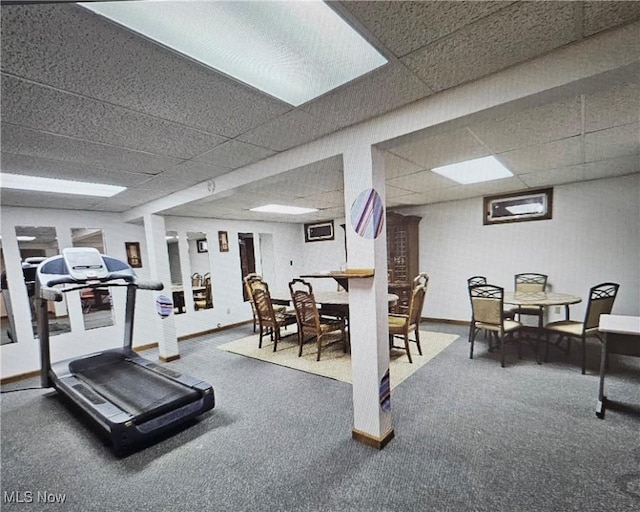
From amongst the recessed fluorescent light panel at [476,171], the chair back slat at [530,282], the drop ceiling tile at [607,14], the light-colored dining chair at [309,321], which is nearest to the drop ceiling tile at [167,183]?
the light-colored dining chair at [309,321]

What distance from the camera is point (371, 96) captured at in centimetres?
162

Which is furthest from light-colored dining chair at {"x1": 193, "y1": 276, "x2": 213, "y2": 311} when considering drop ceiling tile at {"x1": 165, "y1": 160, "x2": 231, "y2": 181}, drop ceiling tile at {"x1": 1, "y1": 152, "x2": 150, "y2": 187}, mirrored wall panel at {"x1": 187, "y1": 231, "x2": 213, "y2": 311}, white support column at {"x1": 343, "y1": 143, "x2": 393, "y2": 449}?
white support column at {"x1": 343, "y1": 143, "x2": 393, "y2": 449}

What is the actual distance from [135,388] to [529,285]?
5.35 metres

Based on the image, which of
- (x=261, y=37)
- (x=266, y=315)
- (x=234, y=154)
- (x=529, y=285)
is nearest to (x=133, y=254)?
(x=266, y=315)

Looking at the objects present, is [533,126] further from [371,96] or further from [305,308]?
[305,308]

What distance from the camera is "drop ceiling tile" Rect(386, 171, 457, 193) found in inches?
134

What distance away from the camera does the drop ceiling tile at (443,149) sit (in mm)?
2273

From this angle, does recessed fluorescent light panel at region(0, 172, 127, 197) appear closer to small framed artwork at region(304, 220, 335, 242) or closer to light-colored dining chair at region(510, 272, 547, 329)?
small framed artwork at region(304, 220, 335, 242)

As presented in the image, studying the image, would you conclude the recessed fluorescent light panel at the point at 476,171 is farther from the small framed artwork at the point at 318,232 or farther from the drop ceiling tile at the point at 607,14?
the small framed artwork at the point at 318,232

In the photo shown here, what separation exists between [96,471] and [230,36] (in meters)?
2.83

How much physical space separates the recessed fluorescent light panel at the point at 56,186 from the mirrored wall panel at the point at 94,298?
1.48 metres

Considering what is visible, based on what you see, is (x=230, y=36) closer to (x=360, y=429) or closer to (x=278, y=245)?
(x=360, y=429)

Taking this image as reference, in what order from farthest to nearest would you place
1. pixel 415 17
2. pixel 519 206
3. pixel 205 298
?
pixel 205 298 < pixel 519 206 < pixel 415 17

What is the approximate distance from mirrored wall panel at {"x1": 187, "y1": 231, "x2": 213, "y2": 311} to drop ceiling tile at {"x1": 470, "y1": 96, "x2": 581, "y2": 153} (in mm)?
5117
